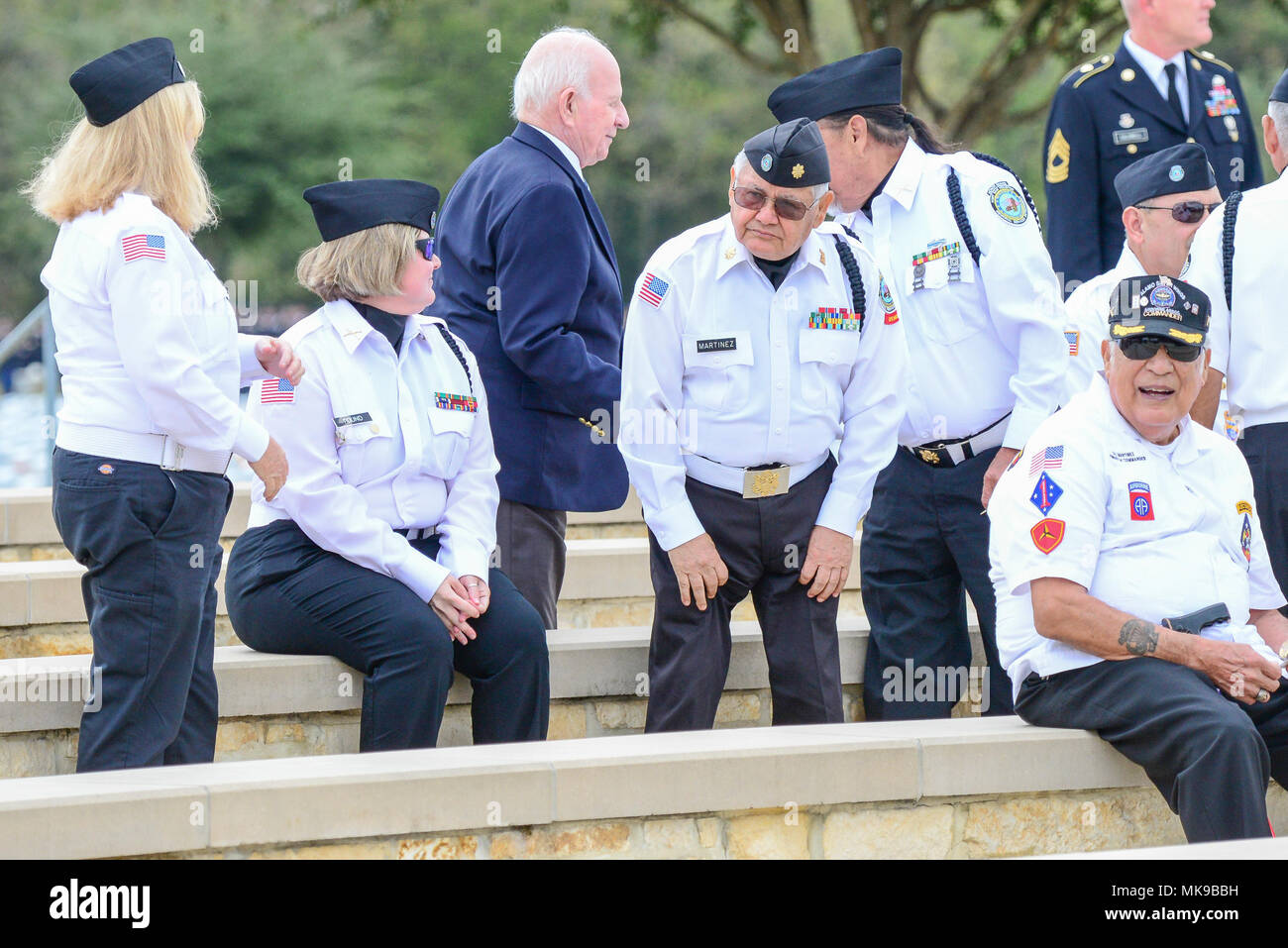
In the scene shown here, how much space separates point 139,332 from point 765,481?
1.61 metres

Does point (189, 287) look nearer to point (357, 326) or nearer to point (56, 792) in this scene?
point (357, 326)

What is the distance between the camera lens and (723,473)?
14.9 feet

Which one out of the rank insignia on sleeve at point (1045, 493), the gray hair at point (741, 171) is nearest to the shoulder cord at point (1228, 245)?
the rank insignia on sleeve at point (1045, 493)

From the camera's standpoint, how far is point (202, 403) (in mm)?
4031

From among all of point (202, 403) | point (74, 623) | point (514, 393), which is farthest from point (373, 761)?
point (74, 623)

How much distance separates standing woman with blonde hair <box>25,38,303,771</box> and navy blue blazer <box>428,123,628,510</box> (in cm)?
95

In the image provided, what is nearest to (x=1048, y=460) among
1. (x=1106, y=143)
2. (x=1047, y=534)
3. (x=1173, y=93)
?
(x=1047, y=534)

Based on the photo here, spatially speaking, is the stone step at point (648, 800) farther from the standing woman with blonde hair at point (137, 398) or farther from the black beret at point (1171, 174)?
the black beret at point (1171, 174)

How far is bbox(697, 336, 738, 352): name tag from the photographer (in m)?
4.49

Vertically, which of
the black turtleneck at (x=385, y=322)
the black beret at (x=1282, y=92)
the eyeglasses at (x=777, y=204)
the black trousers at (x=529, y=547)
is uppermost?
the black beret at (x=1282, y=92)

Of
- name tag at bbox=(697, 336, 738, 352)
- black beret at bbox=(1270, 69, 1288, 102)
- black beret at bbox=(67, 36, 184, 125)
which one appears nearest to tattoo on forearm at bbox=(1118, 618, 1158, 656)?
name tag at bbox=(697, 336, 738, 352)

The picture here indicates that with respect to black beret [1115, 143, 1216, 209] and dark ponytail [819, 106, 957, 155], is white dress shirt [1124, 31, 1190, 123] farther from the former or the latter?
dark ponytail [819, 106, 957, 155]

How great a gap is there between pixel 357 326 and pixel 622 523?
332 centimetres

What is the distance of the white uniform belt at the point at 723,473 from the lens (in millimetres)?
4527
